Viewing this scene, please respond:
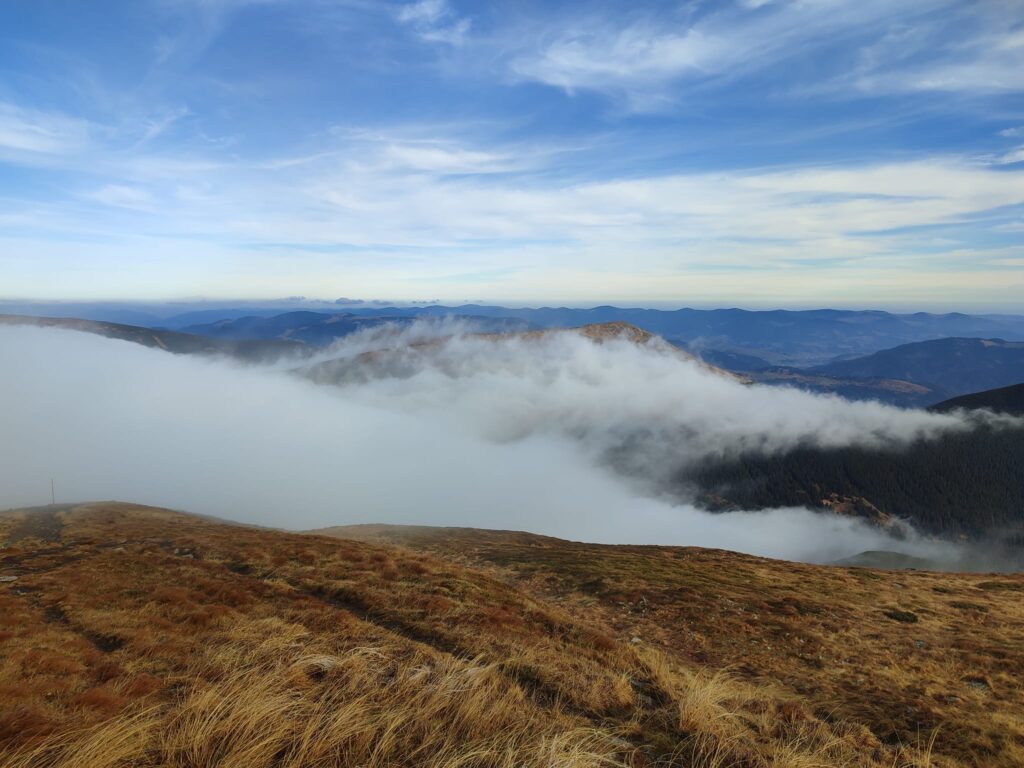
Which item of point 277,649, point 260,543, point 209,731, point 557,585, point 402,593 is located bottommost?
point 557,585

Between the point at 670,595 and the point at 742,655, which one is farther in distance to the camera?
the point at 670,595

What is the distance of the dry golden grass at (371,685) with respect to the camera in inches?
186

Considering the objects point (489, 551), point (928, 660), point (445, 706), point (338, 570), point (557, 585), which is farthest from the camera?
point (489, 551)

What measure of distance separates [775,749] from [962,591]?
41.6 meters

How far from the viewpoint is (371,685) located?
22.7 ft

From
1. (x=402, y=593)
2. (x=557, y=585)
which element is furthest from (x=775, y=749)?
(x=557, y=585)

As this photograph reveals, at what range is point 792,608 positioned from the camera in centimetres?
2461

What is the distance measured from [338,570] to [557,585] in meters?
14.1

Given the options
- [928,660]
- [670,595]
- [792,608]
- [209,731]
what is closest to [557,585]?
[670,595]

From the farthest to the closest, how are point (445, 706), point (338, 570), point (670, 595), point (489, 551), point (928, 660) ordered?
Result: point (489, 551)
point (670, 595)
point (338, 570)
point (928, 660)
point (445, 706)

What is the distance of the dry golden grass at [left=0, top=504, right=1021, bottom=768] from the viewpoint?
15.5 ft

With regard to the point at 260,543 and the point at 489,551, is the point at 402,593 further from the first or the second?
the point at 489,551

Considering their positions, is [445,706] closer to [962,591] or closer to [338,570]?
[338,570]

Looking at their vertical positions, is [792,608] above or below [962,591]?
above
